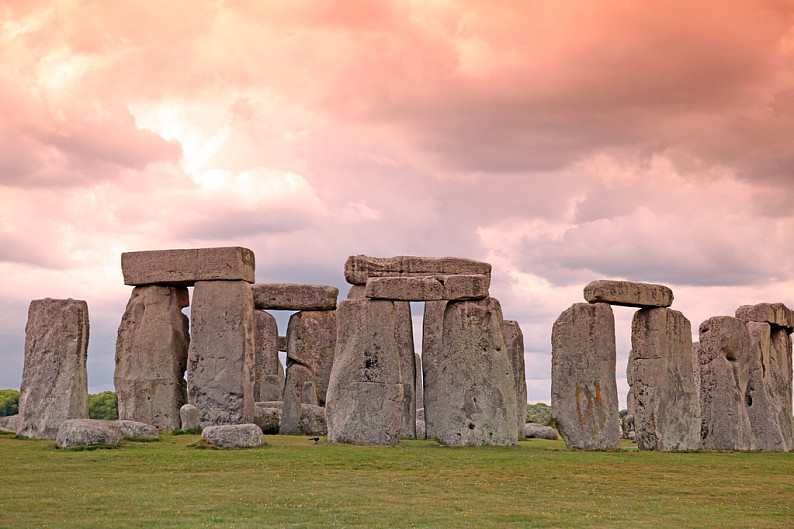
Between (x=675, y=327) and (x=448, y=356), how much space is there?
5313mm

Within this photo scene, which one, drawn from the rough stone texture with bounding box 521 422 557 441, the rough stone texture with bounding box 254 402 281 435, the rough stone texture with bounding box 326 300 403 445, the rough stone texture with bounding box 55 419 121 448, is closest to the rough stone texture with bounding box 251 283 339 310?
the rough stone texture with bounding box 254 402 281 435

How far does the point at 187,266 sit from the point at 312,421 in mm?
4990

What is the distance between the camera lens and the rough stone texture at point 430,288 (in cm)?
2012

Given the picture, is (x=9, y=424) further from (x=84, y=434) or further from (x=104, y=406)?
→ (x=104, y=406)

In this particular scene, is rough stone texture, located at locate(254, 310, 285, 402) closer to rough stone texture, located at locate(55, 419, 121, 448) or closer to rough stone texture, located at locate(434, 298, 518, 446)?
rough stone texture, located at locate(434, 298, 518, 446)

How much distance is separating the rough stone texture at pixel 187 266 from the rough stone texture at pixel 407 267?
2.72 m

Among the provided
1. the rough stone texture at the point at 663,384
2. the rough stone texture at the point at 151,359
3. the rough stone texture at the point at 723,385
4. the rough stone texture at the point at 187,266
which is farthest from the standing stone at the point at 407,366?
the rough stone texture at the point at 723,385

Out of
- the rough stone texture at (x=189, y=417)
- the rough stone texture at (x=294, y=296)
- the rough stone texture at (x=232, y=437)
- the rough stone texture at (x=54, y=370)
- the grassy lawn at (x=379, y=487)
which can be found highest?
the rough stone texture at (x=294, y=296)

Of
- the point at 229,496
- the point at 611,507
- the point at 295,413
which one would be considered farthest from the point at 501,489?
the point at 295,413

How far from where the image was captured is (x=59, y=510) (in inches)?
484

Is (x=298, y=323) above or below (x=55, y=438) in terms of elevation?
above

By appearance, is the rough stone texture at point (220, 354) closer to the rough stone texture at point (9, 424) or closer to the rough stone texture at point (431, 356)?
the rough stone texture at point (9, 424)

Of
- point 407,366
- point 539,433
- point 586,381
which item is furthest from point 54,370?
point 539,433

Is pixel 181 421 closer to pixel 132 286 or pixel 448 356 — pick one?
pixel 132 286
